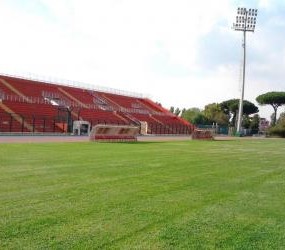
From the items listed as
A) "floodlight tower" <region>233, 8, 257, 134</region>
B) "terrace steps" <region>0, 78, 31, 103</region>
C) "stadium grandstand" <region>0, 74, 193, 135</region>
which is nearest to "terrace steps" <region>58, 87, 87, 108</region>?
"stadium grandstand" <region>0, 74, 193, 135</region>

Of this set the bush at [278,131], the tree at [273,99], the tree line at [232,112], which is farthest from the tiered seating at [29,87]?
the tree at [273,99]


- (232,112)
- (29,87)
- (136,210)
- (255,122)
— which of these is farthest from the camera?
(232,112)

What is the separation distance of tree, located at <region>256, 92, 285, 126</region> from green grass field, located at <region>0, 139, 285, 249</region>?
90.8 m

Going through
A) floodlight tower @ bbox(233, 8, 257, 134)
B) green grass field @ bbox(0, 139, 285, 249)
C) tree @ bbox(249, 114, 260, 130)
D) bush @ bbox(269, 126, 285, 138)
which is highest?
floodlight tower @ bbox(233, 8, 257, 134)

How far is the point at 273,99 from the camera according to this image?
99.6 metres

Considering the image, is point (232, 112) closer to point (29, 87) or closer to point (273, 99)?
point (273, 99)

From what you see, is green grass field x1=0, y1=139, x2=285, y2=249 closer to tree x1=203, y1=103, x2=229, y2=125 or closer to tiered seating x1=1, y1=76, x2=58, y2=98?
tiered seating x1=1, y1=76, x2=58, y2=98

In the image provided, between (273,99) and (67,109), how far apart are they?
63.0 meters

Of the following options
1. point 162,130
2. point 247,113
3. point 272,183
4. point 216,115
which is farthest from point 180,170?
point 247,113

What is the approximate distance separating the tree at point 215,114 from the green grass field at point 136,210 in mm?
90392

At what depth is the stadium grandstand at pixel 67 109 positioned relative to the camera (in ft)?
144

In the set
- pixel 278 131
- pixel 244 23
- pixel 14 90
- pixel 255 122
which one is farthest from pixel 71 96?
pixel 255 122

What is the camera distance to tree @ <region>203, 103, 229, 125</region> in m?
101

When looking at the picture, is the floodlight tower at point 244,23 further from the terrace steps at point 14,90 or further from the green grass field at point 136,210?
the green grass field at point 136,210
